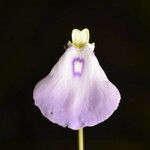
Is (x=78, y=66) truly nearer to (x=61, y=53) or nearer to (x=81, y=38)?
(x=81, y=38)

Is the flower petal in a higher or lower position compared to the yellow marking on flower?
lower

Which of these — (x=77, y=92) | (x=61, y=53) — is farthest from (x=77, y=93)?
(x=61, y=53)

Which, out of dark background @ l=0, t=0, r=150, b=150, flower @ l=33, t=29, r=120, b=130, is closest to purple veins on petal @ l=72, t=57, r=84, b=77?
flower @ l=33, t=29, r=120, b=130

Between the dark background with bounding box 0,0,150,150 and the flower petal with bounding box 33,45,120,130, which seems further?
the dark background with bounding box 0,0,150,150

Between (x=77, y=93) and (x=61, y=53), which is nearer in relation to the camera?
(x=77, y=93)

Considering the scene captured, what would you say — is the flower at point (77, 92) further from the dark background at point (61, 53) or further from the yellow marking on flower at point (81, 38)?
the dark background at point (61, 53)

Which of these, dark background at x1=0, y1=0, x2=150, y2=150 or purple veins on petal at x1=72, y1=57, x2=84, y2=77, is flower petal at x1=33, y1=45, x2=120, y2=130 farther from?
dark background at x1=0, y1=0, x2=150, y2=150
